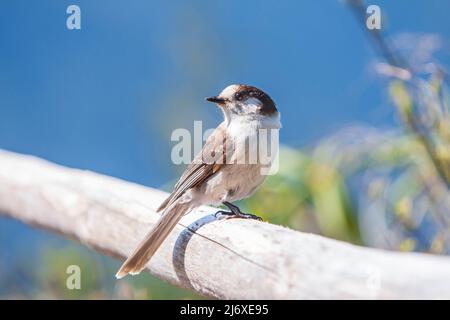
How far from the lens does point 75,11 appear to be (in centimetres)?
245

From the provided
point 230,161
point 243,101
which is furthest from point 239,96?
point 230,161

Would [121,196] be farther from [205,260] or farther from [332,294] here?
[332,294]

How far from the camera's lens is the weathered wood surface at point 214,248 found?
4.58 ft

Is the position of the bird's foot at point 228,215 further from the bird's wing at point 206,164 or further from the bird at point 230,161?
the bird's wing at point 206,164

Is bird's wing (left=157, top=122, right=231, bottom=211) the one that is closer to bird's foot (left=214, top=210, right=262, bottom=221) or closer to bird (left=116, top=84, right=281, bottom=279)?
bird (left=116, top=84, right=281, bottom=279)

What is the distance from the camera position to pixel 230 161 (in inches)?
82.3

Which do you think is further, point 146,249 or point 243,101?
point 243,101

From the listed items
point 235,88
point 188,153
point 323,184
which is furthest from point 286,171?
point 235,88

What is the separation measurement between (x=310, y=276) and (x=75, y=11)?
4.39ft

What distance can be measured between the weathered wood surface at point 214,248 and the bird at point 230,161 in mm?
54

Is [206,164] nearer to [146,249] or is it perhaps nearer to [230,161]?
[230,161]

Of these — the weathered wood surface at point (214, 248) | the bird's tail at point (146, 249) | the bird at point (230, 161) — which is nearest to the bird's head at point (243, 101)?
the bird at point (230, 161)

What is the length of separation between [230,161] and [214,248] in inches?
14.2

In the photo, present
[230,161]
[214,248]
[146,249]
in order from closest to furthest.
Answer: [214,248] < [146,249] < [230,161]
